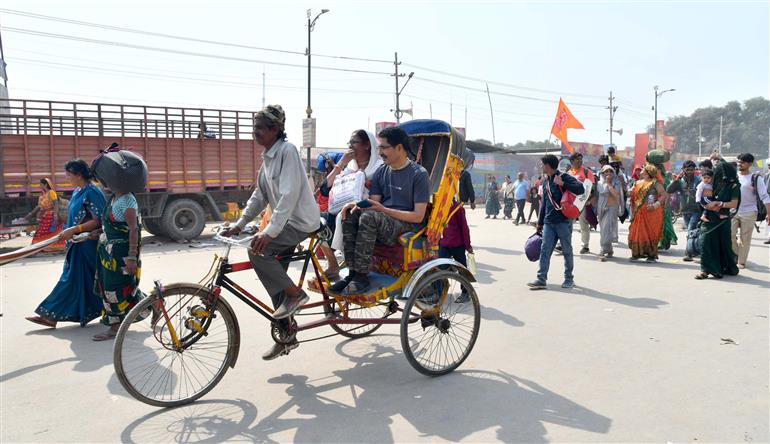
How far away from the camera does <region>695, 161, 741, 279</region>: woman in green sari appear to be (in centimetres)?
748

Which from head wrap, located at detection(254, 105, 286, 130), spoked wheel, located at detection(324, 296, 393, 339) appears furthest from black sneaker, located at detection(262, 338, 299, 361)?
head wrap, located at detection(254, 105, 286, 130)

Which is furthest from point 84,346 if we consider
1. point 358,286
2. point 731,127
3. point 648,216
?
point 731,127

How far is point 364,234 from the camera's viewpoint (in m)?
4.02

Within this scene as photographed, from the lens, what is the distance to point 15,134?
38.1ft

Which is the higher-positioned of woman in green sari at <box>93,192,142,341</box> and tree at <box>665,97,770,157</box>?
tree at <box>665,97,770,157</box>

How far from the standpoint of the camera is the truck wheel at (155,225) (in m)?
13.2

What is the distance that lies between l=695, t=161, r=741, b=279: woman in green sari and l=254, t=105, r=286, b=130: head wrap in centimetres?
645

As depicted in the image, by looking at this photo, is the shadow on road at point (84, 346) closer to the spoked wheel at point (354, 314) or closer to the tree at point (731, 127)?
the spoked wheel at point (354, 314)

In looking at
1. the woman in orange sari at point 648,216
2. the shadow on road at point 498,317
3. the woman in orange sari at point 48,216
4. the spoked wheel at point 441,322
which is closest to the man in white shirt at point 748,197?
the woman in orange sari at point 648,216

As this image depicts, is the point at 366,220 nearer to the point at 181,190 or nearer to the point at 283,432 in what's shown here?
the point at 283,432

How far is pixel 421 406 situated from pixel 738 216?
23.2ft

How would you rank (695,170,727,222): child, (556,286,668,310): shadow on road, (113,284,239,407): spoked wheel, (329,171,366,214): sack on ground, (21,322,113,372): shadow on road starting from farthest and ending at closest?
(695,170,727,222): child → (556,286,668,310): shadow on road → (329,171,366,214): sack on ground → (21,322,113,372): shadow on road → (113,284,239,407): spoked wheel

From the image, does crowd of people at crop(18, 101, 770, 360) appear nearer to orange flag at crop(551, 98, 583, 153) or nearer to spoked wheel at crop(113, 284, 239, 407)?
spoked wheel at crop(113, 284, 239, 407)

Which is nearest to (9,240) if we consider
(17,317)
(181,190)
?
(181,190)
